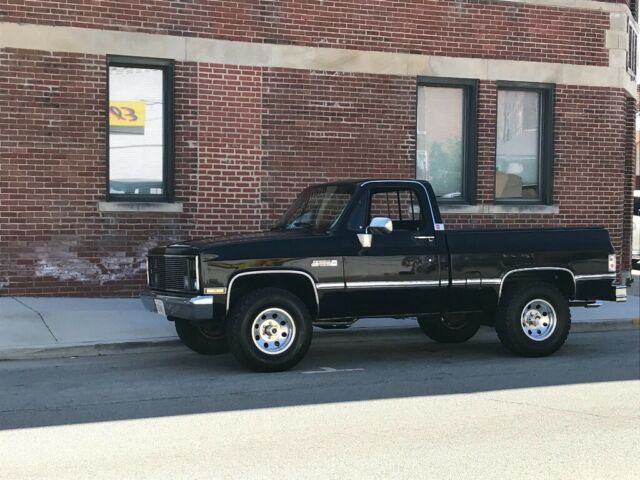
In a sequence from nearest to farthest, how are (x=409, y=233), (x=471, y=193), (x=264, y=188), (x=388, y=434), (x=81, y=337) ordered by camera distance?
1. (x=388, y=434)
2. (x=409, y=233)
3. (x=81, y=337)
4. (x=264, y=188)
5. (x=471, y=193)

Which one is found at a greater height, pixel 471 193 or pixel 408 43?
pixel 408 43

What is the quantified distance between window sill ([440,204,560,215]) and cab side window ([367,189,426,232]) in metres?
5.04

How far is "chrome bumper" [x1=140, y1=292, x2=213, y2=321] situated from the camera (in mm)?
8625

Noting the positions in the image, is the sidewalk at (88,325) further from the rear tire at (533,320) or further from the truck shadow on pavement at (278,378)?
the rear tire at (533,320)

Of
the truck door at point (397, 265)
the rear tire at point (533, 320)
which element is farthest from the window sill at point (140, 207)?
the rear tire at point (533, 320)

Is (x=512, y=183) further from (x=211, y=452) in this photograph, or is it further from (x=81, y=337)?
(x=211, y=452)

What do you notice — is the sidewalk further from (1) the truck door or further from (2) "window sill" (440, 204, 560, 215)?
(2) "window sill" (440, 204, 560, 215)

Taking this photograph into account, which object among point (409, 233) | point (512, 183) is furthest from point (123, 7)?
point (512, 183)

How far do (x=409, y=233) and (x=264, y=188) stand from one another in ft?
16.1

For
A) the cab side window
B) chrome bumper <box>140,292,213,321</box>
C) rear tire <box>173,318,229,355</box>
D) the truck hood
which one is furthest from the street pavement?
the cab side window

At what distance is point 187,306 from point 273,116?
19.3ft

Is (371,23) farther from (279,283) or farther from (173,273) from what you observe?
(173,273)

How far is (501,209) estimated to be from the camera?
15.4 m

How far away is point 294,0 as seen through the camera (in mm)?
14094
